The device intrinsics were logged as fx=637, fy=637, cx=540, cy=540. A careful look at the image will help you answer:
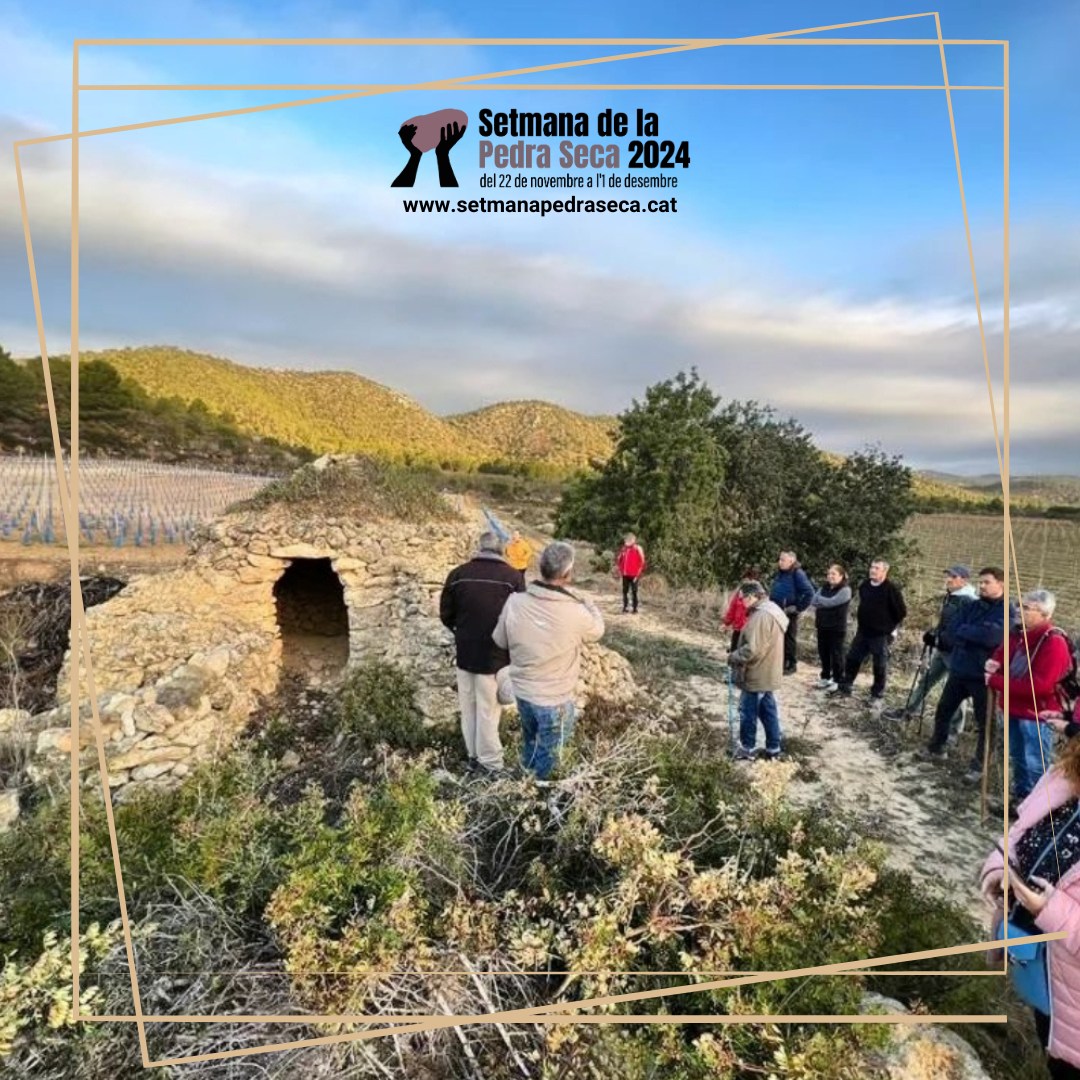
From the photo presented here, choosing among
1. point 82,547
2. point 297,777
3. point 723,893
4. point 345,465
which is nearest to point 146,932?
point 723,893

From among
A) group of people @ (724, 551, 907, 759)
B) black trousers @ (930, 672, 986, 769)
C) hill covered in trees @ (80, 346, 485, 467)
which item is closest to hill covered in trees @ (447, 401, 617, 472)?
hill covered in trees @ (80, 346, 485, 467)

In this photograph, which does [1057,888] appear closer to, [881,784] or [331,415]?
[881,784]

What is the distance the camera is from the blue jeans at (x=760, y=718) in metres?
5.99

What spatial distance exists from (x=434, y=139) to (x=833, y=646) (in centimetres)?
770

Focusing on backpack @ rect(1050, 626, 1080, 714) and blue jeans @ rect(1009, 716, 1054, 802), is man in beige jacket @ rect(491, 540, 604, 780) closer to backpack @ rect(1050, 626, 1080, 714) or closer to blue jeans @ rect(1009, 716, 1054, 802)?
backpack @ rect(1050, 626, 1080, 714)

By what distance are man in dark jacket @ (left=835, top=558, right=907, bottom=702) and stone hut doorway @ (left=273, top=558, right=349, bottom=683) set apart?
6.64 meters

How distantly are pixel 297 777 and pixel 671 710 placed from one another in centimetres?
405

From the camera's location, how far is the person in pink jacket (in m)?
2.12

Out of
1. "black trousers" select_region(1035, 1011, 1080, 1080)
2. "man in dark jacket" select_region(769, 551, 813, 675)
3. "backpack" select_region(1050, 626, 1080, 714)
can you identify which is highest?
"man in dark jacket" select_region(769, 551, 813, 675)

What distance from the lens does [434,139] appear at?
2.82 meters

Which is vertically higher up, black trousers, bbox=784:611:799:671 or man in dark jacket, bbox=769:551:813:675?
man in dark jacket, bbox=769:551:813:675

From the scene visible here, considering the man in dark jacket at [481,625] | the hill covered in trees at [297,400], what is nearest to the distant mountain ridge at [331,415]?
the hill covered in trees at [297,400]

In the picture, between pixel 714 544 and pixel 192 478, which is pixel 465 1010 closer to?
pixel 714 544

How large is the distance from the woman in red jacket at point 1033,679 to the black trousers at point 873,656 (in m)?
2.47
